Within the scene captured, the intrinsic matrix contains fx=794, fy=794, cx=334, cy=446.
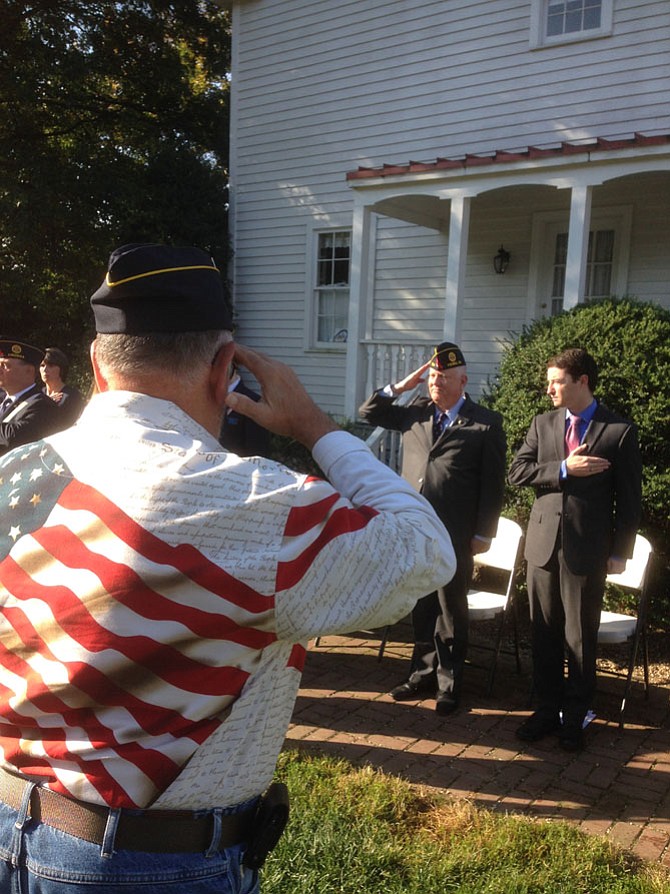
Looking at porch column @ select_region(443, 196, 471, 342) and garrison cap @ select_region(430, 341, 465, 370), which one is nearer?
garrison cap @ select_region(430, 341, 465, 370)

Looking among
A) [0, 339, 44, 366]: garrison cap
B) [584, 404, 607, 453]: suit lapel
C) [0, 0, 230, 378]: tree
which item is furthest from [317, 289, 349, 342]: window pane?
[584, 404, 607, 453]: suit lapel

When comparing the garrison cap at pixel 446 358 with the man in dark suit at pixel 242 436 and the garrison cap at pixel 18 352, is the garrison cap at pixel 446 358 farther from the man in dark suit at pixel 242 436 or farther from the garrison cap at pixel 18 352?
the garrison cap at pixel 18 352

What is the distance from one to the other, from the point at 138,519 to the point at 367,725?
12.8 ft

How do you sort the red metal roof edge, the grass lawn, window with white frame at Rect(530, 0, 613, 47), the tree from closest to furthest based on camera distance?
the grass lawn → the red metal roof edge → window with white frame at Rect(530, 0, 613, 47) → the tree

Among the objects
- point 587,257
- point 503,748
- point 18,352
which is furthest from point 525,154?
point 503,748

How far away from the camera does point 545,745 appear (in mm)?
4539

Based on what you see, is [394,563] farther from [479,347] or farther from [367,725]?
[479,347]

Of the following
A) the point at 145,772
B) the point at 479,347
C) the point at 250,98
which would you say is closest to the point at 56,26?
the point at 250,98

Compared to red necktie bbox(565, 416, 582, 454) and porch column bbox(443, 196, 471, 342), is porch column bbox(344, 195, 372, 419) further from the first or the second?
red necktie bbox(565, 416, 582, 454)

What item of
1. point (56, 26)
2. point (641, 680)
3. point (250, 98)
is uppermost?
point (56, 26)

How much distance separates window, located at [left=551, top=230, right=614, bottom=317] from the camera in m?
10.1

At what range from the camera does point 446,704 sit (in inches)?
193

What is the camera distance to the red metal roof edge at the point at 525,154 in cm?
811

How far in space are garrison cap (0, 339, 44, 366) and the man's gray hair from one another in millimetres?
4761
